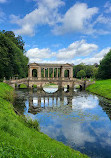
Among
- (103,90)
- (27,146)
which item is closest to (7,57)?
(103,90)

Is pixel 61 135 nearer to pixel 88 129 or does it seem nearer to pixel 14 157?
pixel 88 129

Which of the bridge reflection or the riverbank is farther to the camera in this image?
the riverbank

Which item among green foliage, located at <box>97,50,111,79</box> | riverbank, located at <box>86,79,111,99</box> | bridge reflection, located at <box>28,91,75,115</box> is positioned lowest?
bridge reflection, located at <box>28,91,75,115</box>

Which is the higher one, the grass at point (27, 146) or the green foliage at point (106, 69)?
the green foliage at point (106, 69)

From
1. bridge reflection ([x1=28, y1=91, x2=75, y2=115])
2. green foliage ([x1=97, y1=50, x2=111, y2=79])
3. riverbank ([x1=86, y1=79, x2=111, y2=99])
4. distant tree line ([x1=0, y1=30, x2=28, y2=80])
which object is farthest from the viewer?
green foliage ([x1=97, y1=50, x2=111, y2=79])

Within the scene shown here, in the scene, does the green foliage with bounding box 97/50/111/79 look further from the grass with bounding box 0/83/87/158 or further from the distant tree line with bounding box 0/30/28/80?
the grass with bounding box 0/83/87/158

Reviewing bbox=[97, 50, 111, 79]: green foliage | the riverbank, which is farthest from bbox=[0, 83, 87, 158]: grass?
bbox=[97, 50, 111, 79]: green foliage

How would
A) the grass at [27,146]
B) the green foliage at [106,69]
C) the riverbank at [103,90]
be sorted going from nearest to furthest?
the grass at [27,146], the riverbank at [103,90], the green foliage at [106,69]

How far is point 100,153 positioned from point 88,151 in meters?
1.00

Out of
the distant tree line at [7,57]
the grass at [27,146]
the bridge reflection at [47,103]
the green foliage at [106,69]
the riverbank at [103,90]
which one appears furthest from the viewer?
the green foliage at [106,69]

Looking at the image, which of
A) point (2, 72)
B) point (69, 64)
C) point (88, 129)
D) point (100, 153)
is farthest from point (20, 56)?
point (100, 153)

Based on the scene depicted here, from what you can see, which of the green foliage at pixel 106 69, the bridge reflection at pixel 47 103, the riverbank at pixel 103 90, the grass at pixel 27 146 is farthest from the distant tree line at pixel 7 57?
the green foliage at pixel 106 69

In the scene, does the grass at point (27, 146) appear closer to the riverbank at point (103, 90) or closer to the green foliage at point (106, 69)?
the riverbank at point (103, 90)

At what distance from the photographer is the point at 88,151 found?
10.8 m
